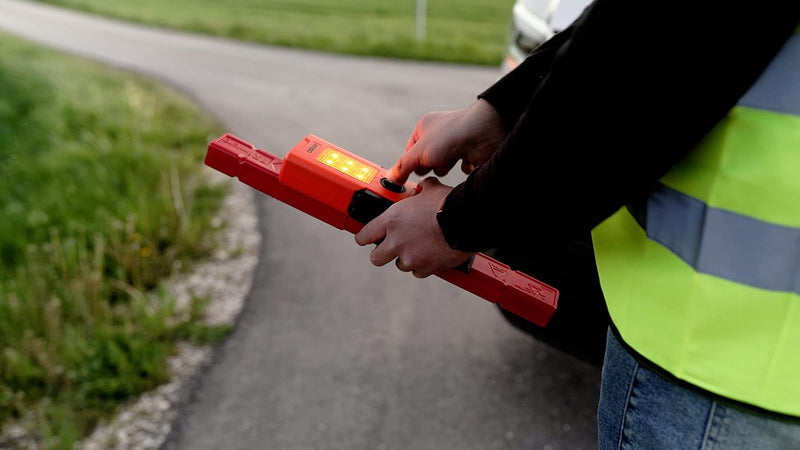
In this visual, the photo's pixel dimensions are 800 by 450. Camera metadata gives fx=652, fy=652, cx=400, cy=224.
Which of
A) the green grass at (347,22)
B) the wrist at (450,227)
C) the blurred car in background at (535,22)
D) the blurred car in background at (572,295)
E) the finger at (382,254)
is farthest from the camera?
the green grass at (347,22)

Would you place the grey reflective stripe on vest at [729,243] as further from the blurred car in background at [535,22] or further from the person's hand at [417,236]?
the blurred car in background at [535,22]

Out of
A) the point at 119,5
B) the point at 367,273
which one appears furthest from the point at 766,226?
the point at 119,5

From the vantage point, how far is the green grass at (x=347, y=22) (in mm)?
10219

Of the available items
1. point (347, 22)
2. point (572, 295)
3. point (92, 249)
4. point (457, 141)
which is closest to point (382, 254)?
point (457, 141)

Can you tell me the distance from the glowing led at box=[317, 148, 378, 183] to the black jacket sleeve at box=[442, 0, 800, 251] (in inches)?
17.5

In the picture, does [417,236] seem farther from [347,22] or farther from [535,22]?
[347,22]

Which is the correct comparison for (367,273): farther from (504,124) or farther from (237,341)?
(504,124)

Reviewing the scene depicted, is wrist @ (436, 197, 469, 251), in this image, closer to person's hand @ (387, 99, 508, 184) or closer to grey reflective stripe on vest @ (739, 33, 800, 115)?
person's hand @ (387, 99, 508, 184)

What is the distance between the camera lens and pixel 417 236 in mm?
1175

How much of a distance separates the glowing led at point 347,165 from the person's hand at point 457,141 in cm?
6

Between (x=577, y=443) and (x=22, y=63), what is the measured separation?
30.9 ft

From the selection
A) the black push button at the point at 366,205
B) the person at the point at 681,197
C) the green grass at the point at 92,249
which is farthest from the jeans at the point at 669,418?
the green grass at the point at 92,249

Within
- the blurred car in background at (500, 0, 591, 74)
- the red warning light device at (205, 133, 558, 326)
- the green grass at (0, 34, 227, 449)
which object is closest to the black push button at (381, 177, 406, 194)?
the red warning light device at (205, 133, 558, 326)

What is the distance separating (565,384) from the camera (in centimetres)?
274
